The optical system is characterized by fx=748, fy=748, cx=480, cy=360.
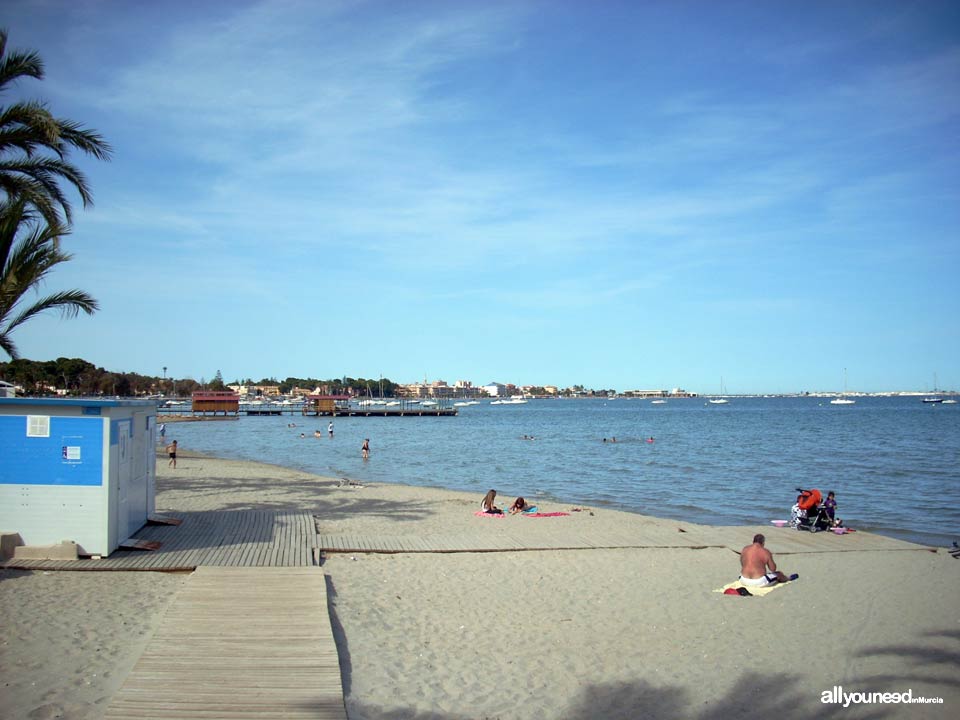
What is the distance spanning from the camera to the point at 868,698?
7.10 m

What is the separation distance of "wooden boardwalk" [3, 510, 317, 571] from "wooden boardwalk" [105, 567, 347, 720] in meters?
1.24

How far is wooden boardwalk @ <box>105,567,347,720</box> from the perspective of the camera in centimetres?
579

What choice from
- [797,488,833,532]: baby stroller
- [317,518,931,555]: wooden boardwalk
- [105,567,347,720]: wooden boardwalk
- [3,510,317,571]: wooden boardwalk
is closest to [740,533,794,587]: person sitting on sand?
[317,518,931,555]: wooden boardwalk

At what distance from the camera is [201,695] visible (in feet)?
19.6

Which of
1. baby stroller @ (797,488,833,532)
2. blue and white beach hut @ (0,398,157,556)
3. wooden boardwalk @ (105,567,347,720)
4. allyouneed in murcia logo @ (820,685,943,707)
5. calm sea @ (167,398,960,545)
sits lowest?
calm sea @ (167,398,960,545)

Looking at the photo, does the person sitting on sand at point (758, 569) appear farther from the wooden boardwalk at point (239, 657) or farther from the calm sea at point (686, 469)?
the calm sea at point (686, 469)

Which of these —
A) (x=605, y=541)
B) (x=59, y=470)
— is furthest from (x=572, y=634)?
(x=59, y=470)

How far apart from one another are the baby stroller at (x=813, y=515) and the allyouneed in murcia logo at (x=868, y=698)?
368 inches

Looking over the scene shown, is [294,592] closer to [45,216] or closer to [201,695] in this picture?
[201,695]

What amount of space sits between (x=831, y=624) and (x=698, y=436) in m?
57.9

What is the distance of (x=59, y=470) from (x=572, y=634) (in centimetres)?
709

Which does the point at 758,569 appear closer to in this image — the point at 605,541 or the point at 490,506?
the point at 605,541

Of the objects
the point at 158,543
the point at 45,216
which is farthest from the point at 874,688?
the point at 45,216

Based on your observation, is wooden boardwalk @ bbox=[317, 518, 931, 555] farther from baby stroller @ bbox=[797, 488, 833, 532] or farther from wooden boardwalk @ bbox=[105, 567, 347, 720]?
wooden boardwalk @ bbox=[105, 567, 347, 720]
